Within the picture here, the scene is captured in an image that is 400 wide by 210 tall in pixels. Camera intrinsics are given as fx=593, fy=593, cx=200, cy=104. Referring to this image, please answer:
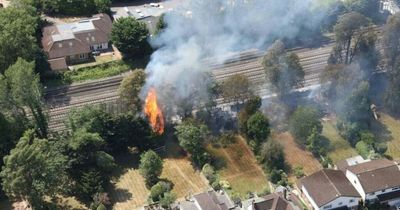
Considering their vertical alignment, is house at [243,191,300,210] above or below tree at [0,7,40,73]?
below

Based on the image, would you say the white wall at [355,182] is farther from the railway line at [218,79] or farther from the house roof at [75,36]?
the house roof at [75,36]

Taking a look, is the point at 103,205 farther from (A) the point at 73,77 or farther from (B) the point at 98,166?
(A) the point at 73,77

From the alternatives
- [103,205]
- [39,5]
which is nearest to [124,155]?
[103,205]

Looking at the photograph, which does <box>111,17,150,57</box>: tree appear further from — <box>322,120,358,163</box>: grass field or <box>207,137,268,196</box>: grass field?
<box>322,120,358,163</box>: grass field

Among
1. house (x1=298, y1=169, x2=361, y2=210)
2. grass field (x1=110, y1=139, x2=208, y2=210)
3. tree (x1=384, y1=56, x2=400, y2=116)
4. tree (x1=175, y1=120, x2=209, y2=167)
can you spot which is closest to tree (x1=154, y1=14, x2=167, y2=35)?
tree (x1=175, y1=120, x2=209, y2=167)

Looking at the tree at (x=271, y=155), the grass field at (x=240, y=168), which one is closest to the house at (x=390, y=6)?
the grass field at (x=240, y=168)

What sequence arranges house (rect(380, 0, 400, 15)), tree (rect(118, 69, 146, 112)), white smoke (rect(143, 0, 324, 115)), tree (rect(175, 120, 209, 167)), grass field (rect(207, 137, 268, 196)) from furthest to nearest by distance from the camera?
house (rect(380, 0, 400, 15)) → white smoke (rect(143, 0, 324, 115)) → tree (rect(118, 69, 146, 112)) → tree (rect(175, 120, 209, 167)) → grass field (rect(207, 137, 268, 196))

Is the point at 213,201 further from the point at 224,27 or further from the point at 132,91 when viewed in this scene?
the point at 224,27

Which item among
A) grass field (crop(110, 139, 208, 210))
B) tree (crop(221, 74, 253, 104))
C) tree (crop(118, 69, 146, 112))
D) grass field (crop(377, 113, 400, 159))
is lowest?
grass field (crop(377, 113, 400, 159))
